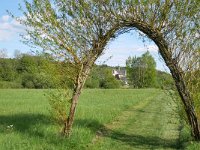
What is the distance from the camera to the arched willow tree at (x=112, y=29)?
12133mm

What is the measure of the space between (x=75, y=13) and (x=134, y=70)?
304 feet

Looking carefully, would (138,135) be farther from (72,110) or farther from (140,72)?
(140,72)

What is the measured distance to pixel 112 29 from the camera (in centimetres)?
1259

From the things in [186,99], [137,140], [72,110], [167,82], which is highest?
[167,82]

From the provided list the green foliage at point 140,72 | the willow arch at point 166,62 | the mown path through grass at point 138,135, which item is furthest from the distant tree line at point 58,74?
the mown path through grass at point 138,135

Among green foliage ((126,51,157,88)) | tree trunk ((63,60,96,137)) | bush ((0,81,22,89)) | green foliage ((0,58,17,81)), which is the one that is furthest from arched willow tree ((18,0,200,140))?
green foliage ((126,51,157,88))

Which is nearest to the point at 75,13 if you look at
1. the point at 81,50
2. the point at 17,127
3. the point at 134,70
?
the point at 81,50

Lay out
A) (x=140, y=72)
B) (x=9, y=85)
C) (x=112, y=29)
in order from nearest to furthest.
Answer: (x=112, y=29) < (x=9, y=85) < (x=140, y=72)

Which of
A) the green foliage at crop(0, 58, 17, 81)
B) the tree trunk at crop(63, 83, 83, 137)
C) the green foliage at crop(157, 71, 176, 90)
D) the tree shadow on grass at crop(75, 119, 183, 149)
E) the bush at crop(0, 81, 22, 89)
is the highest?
the green foliage at crop(0, 58, 17, 81)

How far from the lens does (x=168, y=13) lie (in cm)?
1221

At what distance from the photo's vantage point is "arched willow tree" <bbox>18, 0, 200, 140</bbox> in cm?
1213

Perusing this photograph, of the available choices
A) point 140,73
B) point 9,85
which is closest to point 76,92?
point 9,85

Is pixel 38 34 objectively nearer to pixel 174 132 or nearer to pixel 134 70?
pixel 174 132

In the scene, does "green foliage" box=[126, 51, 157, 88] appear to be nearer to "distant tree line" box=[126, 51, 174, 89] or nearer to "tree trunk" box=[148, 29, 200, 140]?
"distant tree line" box=[126, 51, 174, 89]
